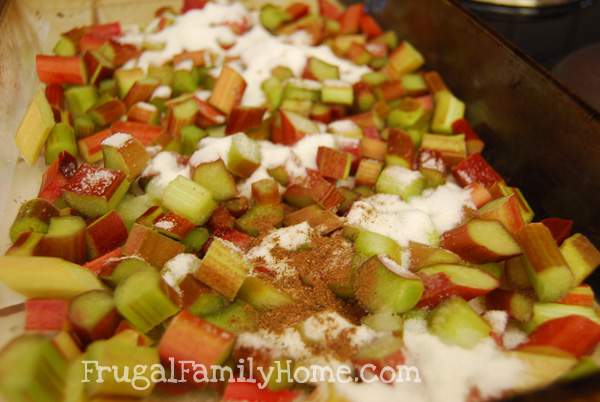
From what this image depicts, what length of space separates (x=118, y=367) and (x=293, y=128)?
89cm

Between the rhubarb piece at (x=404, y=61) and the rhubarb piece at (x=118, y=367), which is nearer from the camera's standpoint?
the rhubarb piece at (x=118, y=367)

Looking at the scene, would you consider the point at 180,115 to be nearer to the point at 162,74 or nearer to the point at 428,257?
the point at 162,74

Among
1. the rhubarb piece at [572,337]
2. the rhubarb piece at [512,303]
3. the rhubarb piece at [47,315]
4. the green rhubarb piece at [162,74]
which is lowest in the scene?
the rhubarb piece at [512,303]

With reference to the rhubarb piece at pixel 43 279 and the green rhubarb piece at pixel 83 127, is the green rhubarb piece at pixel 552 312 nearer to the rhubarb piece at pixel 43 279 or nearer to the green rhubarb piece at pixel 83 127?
the rhubarb piece at pixel 43 279

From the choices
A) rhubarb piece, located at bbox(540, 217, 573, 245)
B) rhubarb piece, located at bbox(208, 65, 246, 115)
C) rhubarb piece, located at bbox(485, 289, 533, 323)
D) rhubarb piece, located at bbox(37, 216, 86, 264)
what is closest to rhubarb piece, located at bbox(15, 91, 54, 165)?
rhubarb piece, located at bbox(37, 216, 86, 264)

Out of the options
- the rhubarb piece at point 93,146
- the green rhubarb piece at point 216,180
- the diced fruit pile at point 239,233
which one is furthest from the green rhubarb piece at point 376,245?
the rhubarb piece at point 93,146

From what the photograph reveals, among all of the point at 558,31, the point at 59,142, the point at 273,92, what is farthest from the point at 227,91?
the point at 558,31

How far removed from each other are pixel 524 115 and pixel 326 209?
0.65 metres

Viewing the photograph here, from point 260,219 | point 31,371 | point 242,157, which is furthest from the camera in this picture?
point 242,157

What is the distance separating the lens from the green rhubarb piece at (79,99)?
65.6 inches

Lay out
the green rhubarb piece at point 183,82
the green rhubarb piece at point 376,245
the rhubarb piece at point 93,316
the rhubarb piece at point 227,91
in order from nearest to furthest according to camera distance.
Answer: the rhubarb piece at point 93,316, the green rhubarb piece at point 376,245, the rhubarb piece at point 227,91, the green rhubarb piece at point 183,82

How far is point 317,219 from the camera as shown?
4.26 ft

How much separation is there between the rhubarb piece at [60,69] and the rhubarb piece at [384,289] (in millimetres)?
1199

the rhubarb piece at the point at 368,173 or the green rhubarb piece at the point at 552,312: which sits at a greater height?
the rhubarb piece at the point at 368,173
